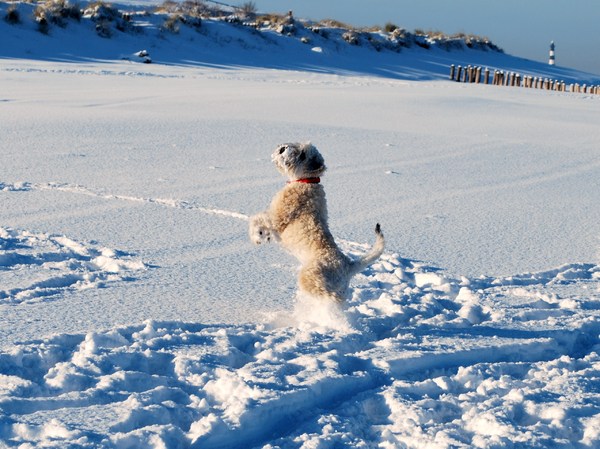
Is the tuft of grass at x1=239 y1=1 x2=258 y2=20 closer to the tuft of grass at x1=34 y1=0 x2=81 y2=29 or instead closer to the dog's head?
the tuft of grass at x1=34 y1=0 x2=81 y2=29

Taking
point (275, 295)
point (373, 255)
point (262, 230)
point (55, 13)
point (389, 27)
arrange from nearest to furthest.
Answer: point (373, 255), point (262, 230), point (275, 295), point (55, 13), point (389, 27)

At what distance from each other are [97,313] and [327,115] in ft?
28.9

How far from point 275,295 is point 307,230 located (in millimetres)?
709

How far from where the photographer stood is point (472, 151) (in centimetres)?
1035

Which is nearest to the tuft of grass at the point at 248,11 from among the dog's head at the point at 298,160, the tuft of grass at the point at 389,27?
the tuft of grass at the point at 389,27

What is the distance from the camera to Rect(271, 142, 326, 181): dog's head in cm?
425

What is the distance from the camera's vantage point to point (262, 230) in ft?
14.3

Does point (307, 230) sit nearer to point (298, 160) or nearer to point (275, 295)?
point (298, 160)

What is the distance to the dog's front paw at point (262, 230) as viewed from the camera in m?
4.36

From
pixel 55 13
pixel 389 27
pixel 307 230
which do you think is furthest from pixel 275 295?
pixel 389 27

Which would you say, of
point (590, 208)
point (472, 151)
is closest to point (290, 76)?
point (472, 151)

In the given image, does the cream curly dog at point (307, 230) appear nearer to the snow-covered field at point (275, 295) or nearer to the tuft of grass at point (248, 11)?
the snow-covered field at point (275, 295)

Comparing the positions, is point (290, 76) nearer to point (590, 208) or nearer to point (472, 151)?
point (472, 151)

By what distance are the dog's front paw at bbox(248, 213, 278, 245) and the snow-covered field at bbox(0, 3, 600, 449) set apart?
41cm
